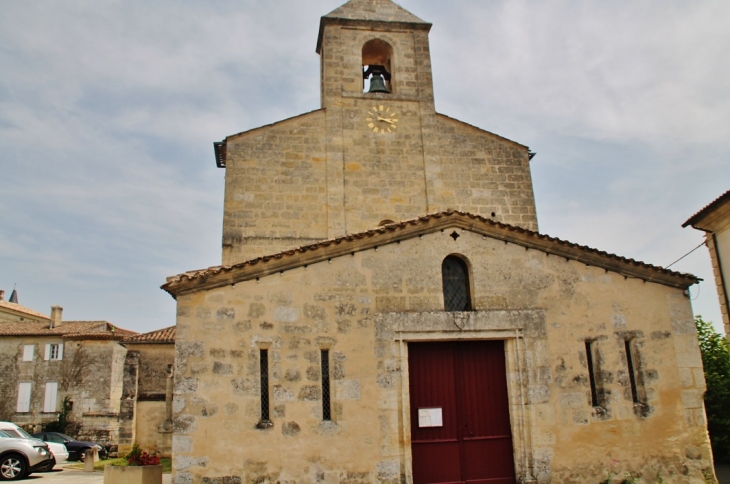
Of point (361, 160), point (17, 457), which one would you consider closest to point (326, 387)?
point (361, 160)

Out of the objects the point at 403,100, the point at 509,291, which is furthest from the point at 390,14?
the point at 509,291

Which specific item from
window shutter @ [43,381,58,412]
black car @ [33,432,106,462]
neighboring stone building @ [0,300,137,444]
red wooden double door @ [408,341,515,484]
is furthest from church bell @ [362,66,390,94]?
window shutter @ [43,381,58,412]

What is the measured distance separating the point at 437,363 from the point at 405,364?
623 mm

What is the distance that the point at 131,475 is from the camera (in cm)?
888

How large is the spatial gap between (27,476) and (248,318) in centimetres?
949

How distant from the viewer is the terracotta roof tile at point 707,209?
11609 millimetres

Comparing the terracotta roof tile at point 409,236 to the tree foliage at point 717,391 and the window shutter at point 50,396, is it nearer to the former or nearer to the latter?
the tree foliage at point 717,391

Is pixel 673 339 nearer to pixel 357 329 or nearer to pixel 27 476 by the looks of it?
pixel 357 329

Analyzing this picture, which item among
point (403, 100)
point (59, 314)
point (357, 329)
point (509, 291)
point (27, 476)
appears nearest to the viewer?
point (357, 329)

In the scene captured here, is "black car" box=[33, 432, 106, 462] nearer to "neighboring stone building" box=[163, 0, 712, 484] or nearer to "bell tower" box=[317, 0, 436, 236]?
"bell tower" box=[317, 0, 436, 236]

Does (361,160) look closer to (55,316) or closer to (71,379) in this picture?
(71,379)

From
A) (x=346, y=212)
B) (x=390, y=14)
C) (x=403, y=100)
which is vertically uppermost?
(x=390, y=14)

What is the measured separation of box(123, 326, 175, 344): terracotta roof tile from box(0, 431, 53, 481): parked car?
16.6 ft

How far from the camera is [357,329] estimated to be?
898 centimetres
